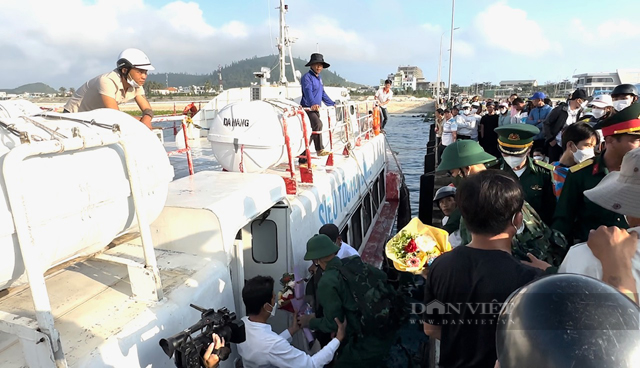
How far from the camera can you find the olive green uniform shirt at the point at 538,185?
3684 mm

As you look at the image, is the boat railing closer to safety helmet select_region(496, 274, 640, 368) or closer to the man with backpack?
the man with backpack

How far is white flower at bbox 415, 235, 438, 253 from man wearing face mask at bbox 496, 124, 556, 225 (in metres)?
1.36

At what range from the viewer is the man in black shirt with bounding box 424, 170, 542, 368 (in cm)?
179

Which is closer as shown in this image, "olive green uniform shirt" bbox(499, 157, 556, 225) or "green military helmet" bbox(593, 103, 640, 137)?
"green military helmet" bbox(593, 103, 640, 137)

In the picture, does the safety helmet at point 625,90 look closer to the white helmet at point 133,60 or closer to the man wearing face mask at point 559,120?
the man wearing face mask at point 559,120

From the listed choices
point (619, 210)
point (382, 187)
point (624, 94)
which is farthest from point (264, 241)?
point (382, 187)

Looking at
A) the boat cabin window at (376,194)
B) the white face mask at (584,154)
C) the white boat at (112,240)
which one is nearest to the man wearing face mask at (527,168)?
the white face mask at (584,154)

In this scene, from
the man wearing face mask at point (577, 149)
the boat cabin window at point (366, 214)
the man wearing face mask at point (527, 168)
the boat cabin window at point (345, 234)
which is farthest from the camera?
the boat cabin window at point (366, 214)

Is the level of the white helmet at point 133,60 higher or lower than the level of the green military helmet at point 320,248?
higher

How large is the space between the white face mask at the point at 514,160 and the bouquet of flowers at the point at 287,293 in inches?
93.0

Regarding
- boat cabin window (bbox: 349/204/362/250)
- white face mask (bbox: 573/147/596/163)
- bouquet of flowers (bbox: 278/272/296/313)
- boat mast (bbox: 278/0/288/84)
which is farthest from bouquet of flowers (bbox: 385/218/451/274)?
boat mast (bbox: 278/0/288/84)

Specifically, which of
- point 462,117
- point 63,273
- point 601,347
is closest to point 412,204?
point 462,117

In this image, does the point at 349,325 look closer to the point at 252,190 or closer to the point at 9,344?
the point at 252,190

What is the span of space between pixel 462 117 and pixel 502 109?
15.7ft
